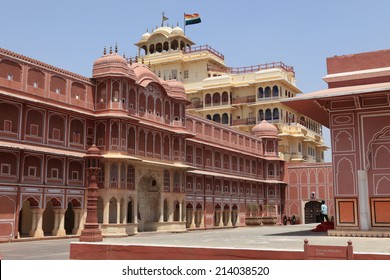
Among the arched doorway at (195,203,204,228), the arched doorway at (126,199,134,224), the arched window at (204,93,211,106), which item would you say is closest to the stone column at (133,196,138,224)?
the arched doorway at (126,199,134,224)

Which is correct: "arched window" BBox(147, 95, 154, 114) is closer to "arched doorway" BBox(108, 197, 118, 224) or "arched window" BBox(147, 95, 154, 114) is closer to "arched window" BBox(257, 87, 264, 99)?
"arched doorway" BBox(108, 197, 118, 224)

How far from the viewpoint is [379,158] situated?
64.3 ft

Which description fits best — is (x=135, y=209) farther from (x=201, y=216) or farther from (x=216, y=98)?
(x=216, y=98)

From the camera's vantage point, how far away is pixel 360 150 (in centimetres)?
1984

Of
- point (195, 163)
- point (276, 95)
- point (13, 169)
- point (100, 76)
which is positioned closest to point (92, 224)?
point (13, 169)

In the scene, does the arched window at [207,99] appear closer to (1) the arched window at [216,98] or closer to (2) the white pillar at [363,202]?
(1) the arched window at [216,98]

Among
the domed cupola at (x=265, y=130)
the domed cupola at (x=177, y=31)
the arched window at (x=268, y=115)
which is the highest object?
the domed cupola at (x=177, y=31)

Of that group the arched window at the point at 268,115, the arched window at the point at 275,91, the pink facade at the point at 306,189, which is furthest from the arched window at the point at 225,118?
the pink facade at the point at 306,189

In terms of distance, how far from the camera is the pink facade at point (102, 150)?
24.2 meters

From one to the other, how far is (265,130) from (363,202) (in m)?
30.6

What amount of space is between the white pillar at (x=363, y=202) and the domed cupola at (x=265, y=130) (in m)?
30.2

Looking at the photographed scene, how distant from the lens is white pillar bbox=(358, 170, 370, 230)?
19328 millimetres

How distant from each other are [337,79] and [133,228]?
14359mm

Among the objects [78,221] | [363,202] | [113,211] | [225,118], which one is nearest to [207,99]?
[225,118]
